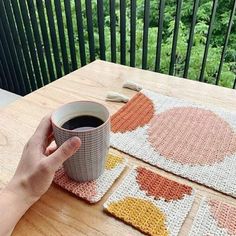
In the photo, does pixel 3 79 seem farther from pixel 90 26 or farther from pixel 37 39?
pixel 90 26

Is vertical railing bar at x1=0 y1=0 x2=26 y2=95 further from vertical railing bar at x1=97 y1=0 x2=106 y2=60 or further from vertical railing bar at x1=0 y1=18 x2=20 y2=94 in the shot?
vertical railing bar at x1=97 y1=0 x2=106 y2=60

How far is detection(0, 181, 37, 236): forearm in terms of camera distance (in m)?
0.41

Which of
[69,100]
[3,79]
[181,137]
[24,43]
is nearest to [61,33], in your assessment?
[24,43]

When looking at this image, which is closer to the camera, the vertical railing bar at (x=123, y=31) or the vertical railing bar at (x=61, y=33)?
the vertical railing bar at (x=123, y=31)

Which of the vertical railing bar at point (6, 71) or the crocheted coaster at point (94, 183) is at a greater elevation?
the crocheted coaster at point (94, 183)

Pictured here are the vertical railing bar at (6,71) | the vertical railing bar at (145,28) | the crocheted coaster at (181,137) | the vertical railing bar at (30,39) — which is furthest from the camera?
the vertical railing bar at (6,71)

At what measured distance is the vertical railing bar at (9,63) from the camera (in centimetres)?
204

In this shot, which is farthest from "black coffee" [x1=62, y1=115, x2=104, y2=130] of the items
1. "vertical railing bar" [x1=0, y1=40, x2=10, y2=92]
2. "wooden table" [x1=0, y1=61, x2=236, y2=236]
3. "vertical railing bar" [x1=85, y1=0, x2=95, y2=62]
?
"vertical railing bar" [x1=0, y1=40, x2=10, y2=92]

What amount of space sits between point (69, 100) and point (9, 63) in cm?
162

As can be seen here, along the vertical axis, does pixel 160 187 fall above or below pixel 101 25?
above

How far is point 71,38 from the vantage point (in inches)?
66.1

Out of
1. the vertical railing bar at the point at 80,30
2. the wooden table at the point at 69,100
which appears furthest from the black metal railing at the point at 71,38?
the wooden table at the point at 69,100

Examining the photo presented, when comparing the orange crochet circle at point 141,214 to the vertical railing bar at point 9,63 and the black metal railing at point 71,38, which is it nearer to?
the black metal railing at point 71,38

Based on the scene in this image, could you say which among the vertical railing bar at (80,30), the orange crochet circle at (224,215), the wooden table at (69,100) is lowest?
the vertical railing bar at (80,30)
